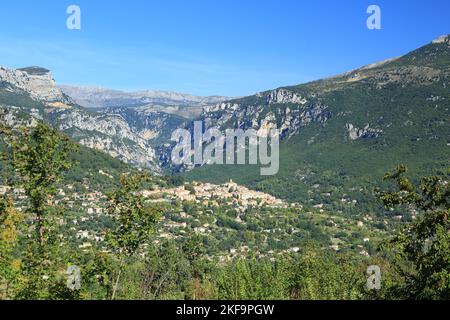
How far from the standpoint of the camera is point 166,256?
7106cm

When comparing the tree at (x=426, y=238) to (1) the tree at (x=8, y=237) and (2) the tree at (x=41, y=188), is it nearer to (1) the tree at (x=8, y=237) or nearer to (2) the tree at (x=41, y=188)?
(2) the tree at (x=41, y=188)

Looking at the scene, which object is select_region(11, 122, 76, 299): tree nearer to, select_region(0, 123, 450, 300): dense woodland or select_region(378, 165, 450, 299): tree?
select_region(0, 123, 450, 300): dense woodland

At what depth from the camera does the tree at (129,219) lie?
20688 mm

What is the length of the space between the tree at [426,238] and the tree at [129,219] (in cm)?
963

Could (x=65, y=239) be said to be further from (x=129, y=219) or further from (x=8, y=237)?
(x=129, y=219)

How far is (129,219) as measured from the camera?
68.7 feet

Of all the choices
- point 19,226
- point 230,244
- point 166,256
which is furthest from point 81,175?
point 19,226

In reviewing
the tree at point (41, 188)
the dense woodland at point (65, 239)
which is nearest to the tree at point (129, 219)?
the dense woodland at point (65, 239)

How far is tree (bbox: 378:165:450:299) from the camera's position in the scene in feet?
59.4

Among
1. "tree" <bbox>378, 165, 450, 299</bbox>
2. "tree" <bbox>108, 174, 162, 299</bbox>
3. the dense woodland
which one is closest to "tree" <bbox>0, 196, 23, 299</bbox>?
the dense woodland

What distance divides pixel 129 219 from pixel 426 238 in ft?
39.0

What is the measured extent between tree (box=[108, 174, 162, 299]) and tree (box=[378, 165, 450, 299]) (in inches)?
379

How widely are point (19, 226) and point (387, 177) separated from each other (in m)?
15.2
